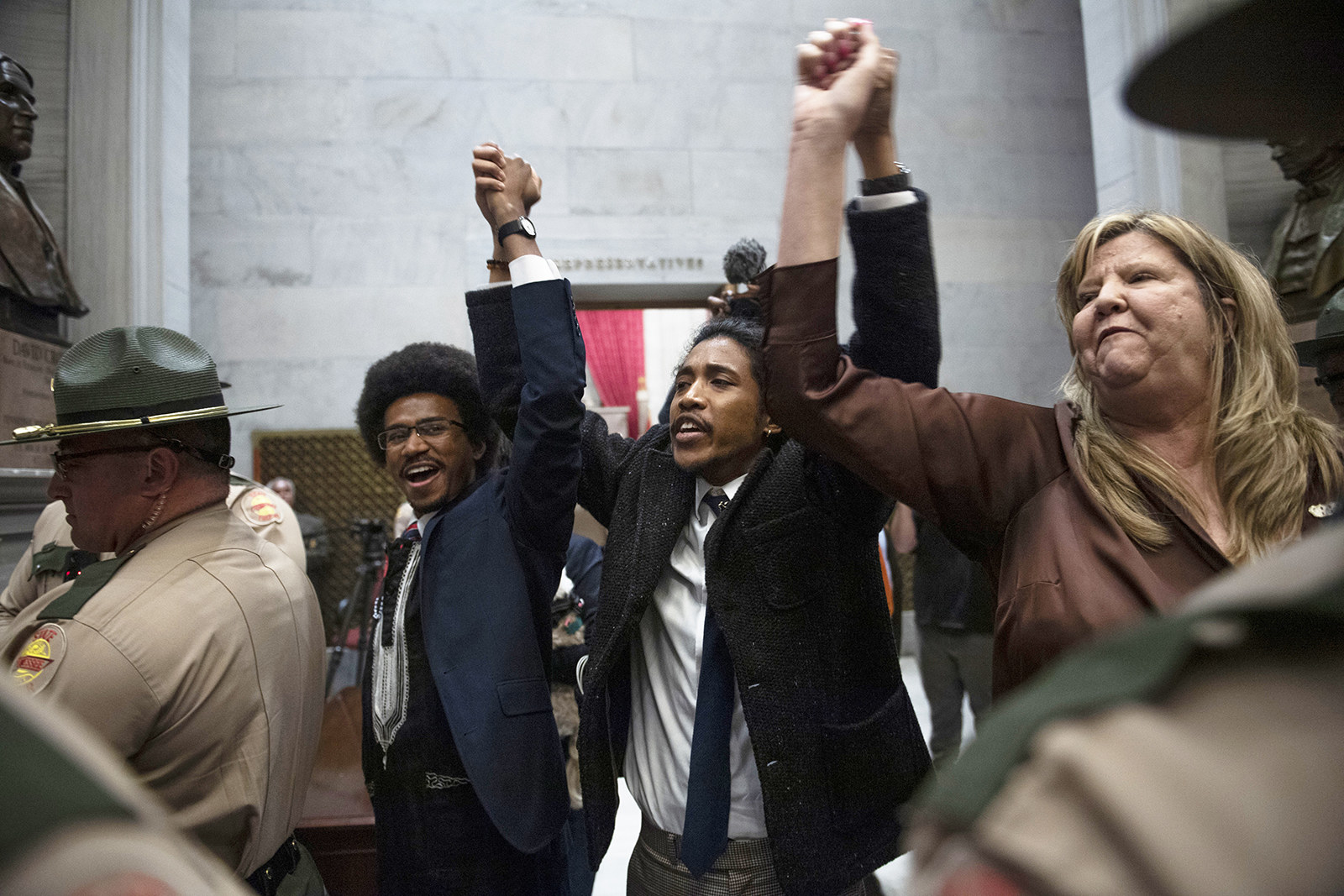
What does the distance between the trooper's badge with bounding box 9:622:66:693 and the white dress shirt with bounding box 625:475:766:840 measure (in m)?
0.95

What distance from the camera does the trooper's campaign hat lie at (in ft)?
1.70

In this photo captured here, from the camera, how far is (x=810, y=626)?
1.53 metres

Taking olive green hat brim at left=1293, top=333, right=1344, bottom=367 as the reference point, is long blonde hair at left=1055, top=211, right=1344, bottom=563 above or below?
below

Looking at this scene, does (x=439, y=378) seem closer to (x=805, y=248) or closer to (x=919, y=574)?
(x=805, y=248)

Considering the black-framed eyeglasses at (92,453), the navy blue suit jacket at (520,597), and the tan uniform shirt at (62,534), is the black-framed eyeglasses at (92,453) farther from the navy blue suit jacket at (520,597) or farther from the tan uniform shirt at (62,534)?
the navy blue suit jacket at (520,597)

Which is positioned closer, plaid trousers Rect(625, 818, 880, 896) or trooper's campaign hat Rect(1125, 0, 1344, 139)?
trooper's campaign hat Rect(1125, 0, 1344, 139)

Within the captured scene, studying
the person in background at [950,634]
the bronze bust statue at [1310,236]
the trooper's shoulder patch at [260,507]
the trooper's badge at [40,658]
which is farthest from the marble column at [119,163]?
the bronze bust statue at [1310,236]

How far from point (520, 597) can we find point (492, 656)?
5.4 inches

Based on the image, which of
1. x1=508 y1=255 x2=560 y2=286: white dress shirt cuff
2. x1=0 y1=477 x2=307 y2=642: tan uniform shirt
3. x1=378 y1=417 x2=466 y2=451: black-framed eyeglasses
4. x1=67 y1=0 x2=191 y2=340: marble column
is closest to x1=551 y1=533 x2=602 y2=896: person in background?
x1=378 y1=417 x2=466 y2=451: black-framed eyeglasses

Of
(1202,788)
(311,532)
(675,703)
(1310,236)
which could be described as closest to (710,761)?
(675,703)

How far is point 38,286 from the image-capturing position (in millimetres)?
3871

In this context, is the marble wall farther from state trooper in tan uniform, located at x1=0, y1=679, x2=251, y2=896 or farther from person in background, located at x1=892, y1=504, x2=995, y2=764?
state trooper in tan uniform, located at x1=0, y1=679, x2=251, y2=896

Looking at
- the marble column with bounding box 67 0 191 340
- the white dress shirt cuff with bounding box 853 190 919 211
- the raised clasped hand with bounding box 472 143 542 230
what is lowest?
the white dress shirt cuff with bounding box 853 190 919 211

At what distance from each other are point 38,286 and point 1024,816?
4.68 metres
